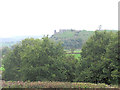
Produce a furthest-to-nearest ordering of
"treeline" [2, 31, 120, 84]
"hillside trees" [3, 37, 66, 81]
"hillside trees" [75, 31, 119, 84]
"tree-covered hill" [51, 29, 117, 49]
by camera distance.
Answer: "tree-covered hill" [51, 29, 117, 49] < "hillside trees" [3, 37, 66, 81] < "treeline" [2, 31, 120, 84] < "hillside trees" [75, 31, 119, 84]

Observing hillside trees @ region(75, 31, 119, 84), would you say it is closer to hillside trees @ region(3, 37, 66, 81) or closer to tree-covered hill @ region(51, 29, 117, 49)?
hillside trees @ region(3, 37, 66, 81)

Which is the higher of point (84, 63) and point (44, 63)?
point (44, 63)

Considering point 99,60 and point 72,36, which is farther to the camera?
point 72,36

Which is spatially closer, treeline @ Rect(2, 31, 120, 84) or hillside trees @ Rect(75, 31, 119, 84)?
hillside trees @ Rect(75, 31, 119, 84)

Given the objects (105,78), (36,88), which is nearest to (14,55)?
(105,78)

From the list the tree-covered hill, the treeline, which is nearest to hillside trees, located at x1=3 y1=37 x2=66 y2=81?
the treeline

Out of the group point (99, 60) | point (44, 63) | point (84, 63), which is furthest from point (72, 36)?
point (99, 60)

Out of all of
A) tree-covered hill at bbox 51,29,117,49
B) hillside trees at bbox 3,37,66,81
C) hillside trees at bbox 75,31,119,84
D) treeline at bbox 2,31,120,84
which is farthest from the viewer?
tree-covered hill at bbox 51,29,117,49

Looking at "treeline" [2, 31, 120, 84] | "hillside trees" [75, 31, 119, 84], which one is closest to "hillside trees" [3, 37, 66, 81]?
"treeline" [2, 31, 120, 84]

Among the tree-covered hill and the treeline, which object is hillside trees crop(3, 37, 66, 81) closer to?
the treeline

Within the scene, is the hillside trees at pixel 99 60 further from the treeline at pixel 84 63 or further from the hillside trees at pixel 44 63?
the hillside trees at pixel 44 63

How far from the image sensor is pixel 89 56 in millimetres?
20031

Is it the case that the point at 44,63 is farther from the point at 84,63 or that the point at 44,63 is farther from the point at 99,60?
the point at 99,60

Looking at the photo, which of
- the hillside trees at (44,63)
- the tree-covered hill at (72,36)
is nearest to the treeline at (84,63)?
the hillside trees at (44,63)
